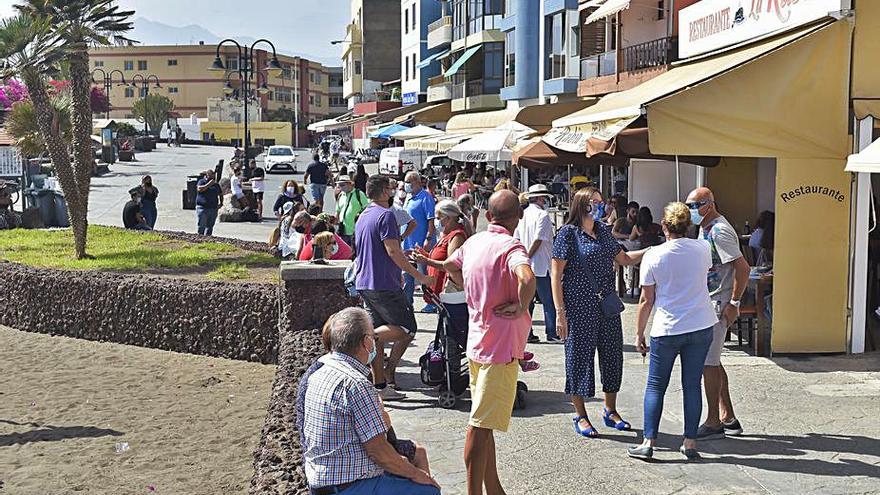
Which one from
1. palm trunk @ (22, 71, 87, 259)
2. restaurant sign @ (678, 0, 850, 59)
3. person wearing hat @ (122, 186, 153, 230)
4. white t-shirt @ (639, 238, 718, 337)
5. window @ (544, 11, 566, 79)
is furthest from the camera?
window @ (544, 11, 566, 79)

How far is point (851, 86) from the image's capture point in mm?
9680

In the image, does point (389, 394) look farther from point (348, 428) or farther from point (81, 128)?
point (81, 128)

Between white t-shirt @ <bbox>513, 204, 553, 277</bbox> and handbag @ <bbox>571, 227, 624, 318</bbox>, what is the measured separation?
3.43 metres

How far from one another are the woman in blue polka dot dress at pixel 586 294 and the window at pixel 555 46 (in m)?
27.8

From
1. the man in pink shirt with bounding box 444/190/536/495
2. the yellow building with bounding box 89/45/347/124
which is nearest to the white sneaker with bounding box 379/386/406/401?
the man in pink shirt with bounding box 444/190/536/495

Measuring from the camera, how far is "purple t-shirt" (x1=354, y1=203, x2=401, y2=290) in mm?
7914

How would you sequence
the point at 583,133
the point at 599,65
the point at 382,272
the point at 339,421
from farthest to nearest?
the point at 599,65
the point at 583,133
the point at 382,272
the point at 339,421

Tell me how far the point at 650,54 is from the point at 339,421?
789 inches

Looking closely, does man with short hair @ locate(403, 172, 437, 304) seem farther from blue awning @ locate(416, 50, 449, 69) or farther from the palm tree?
blue awning @ locate(416, 50, 449, 69)

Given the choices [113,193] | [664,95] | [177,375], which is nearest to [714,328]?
[664,95]

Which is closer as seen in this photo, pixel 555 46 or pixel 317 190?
pixel 317 190

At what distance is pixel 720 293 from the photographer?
7.30m

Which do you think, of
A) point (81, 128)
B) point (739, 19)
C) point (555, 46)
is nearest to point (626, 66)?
point (555, 46)

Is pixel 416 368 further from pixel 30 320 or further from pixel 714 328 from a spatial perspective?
pixel 30 320
